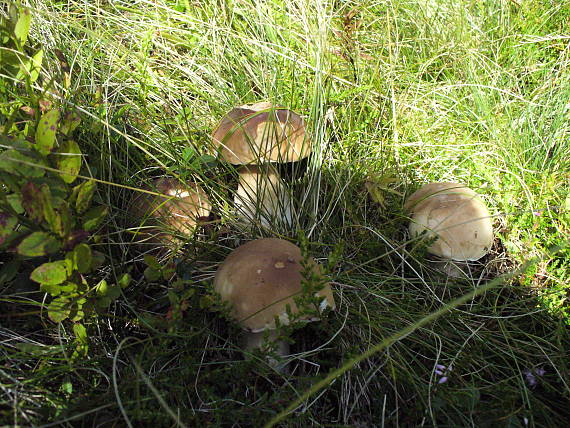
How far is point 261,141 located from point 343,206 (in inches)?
21.4

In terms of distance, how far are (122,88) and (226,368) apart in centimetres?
157

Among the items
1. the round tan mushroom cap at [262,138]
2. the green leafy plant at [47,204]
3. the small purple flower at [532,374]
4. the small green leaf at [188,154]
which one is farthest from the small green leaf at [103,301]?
the small purple flower at [532,374]

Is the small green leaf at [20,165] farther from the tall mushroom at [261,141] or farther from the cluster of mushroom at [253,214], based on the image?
the tall mushroom at [261,141]

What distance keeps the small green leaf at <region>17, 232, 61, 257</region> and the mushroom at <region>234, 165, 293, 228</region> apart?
0.89m

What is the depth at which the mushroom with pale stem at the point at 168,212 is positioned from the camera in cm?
177

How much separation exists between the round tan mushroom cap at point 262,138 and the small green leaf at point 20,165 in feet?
2.84

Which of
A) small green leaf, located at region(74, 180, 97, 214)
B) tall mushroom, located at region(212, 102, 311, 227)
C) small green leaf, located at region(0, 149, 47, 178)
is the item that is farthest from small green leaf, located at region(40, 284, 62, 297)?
tall mushroom, located at region(212, 102, 311, 227)

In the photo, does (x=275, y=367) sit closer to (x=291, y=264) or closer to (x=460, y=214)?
(x=291, y=264)

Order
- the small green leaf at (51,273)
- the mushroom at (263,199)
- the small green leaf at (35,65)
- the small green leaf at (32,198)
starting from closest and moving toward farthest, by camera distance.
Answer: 1. the small green leaf at (32,198)
2. the small green leaf at (51,273)
3. the small green leaf at (35,65)
4. the mushroom at (263,199)

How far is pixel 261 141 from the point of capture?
6.06 feet

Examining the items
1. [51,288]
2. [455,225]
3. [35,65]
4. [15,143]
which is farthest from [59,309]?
[455,225]

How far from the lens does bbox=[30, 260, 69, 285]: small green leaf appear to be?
1.18 meters

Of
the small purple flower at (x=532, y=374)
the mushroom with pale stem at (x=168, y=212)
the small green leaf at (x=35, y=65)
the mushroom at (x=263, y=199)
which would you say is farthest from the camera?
the mushroom at (x=263, y=199)

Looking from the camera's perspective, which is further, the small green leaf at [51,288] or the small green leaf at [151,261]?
the small green leaf at [151,261]
